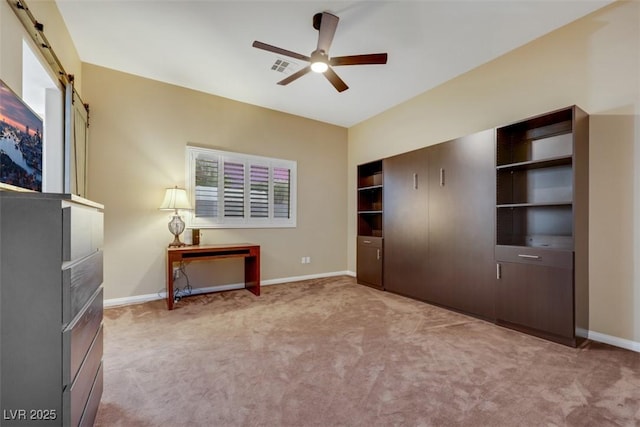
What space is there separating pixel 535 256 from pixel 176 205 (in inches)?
153

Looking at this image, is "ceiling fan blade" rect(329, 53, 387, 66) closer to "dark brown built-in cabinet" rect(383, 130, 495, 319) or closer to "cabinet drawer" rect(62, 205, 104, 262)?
"dark brown built-in cabinet" rect(383, 130, 495, 319)

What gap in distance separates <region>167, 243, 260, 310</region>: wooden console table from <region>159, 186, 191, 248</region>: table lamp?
0.21m

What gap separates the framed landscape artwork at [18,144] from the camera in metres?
1.54

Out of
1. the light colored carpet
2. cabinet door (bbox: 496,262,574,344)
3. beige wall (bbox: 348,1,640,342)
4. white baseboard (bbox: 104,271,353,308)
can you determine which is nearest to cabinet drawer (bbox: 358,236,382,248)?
white baseboard (bbox: 104,271,353,308)

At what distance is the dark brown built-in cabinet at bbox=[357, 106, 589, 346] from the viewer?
7.95ft

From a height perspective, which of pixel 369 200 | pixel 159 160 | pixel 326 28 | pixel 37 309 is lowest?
pixel 37 309

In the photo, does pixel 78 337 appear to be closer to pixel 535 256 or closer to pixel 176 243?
pixel 176 243

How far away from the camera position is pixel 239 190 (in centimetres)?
436

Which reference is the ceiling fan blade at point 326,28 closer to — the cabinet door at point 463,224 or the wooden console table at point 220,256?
the cabinet door at point 463,224

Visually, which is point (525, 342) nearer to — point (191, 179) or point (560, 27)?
point (560, 27)

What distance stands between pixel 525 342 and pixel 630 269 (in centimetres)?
104

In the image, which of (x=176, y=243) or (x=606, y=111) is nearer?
(x=606, y=111)

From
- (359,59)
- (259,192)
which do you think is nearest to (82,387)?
(359,59)

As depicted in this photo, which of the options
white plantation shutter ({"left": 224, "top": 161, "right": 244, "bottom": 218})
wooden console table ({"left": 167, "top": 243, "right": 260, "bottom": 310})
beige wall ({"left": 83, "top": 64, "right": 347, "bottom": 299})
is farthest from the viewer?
white plantation shutter ({"left": 224, "top": 161, "right": 244, "bottom": 218})
